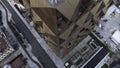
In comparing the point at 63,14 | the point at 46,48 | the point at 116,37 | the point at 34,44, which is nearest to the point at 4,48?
the point at 34,44

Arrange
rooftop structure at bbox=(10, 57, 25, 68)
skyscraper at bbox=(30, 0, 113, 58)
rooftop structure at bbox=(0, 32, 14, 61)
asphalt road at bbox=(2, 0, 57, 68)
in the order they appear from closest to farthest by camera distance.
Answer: skyscraper at bbox=(30, 0, 113, 58)
rooftop structure at bbox=(10, 57, 25, 68)
rooftop structure at bbox=(0, 32, 14, 61)
asphalt road at bbox=(2, 0, 57, 68)

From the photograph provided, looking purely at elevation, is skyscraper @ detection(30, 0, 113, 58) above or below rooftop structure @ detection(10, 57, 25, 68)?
below

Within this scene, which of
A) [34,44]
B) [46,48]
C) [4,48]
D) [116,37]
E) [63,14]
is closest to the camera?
[63,14]

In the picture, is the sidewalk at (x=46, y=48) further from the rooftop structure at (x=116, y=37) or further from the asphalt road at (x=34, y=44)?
the rooftop structure at (x=116, y=37)

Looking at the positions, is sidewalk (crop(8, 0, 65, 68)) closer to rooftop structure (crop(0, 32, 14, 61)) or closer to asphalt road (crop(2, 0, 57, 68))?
asphalt road (crop(2, 0, 57, 68))

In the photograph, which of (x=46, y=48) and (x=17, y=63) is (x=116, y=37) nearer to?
(x=46, y=48)

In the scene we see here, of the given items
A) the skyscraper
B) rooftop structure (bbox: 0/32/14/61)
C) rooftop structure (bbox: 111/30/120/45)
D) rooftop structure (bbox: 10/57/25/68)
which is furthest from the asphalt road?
the skyscraper

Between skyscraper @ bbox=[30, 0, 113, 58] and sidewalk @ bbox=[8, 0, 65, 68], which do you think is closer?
skyscraper @ bbox=[30, 0, 113, 58]

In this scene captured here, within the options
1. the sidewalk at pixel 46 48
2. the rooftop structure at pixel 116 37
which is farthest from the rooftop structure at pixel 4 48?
the rooftop structure at pixel 116 37

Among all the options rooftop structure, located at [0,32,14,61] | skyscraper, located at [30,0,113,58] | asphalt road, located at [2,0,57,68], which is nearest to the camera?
skyscraper, located at [30,0,113,58]
